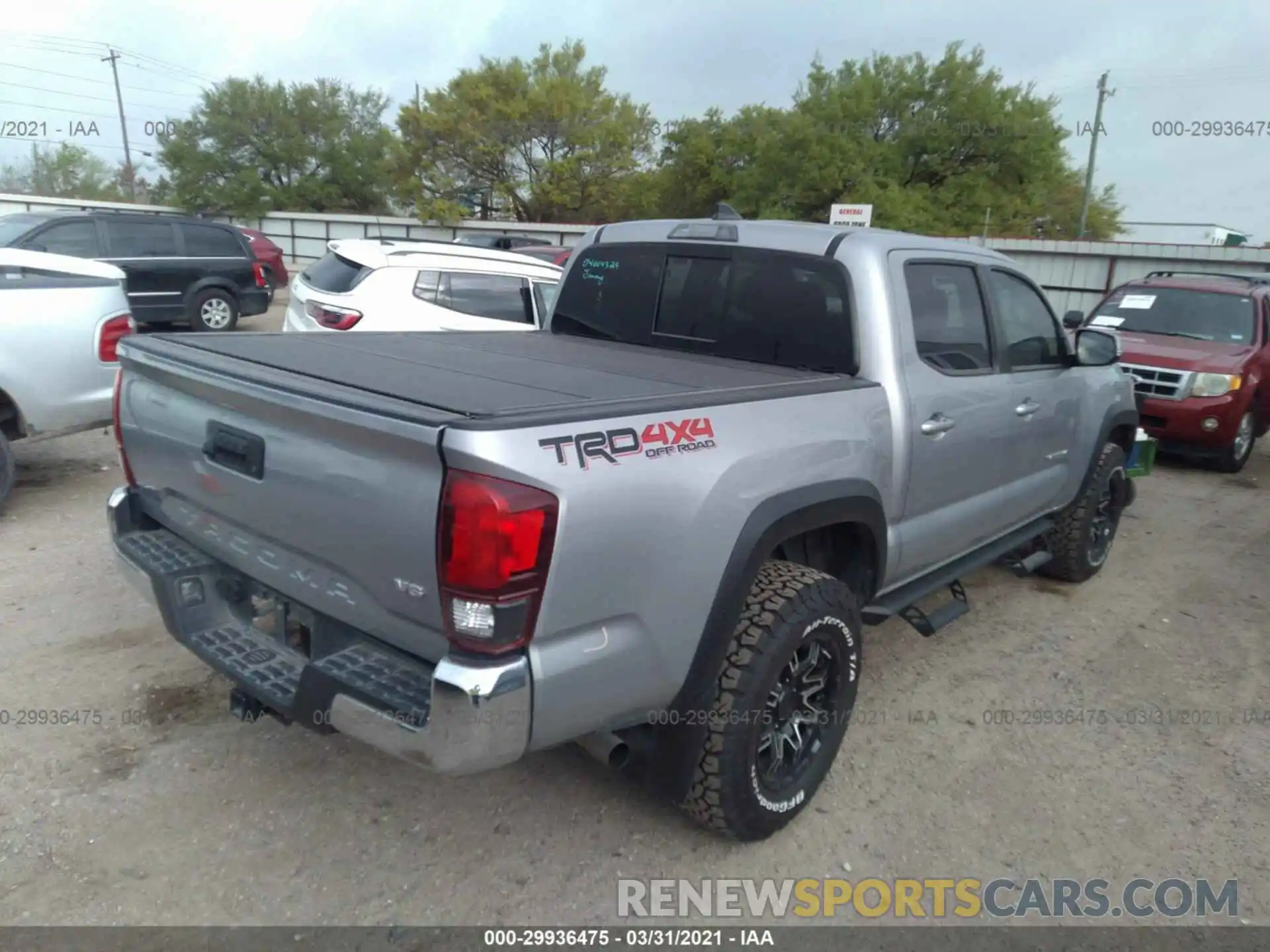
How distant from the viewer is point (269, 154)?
37344 millimetres

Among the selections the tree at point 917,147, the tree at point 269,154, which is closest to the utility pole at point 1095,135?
the tree at point 917,147

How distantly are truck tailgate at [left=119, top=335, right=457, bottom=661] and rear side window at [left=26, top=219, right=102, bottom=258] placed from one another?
1002cm

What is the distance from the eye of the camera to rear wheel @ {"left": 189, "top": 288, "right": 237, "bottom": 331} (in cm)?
1259

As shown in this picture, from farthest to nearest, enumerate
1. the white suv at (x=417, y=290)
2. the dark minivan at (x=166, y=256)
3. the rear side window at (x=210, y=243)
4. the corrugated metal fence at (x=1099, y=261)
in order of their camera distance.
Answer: the corrugated metal fence at (x=1099, y=261) → the rear side window at (x=210, y=243) → the dark minivan at (x=166, y=256) → the white suv at (x=417, y=290)

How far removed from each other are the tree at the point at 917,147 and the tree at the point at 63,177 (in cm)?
4541

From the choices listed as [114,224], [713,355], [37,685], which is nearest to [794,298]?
[713,355]

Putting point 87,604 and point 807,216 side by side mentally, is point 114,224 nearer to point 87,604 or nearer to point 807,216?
point 87,604

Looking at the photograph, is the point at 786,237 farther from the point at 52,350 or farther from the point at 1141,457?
the point at 52,350

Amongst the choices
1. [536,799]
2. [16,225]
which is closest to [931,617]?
[536,799]

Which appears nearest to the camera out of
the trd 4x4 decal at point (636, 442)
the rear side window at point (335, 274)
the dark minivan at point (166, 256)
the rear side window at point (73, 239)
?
the trd 4x4 decal at point (636, 442)

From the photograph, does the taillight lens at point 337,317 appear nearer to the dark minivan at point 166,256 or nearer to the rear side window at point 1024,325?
the rear side window at point 1024,325

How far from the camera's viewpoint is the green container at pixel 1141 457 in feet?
19.6

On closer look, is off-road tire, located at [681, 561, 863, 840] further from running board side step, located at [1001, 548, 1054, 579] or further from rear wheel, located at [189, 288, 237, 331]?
rear wheel, located at [189, 288, 237, 331]

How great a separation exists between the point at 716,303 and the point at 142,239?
10959 mm
